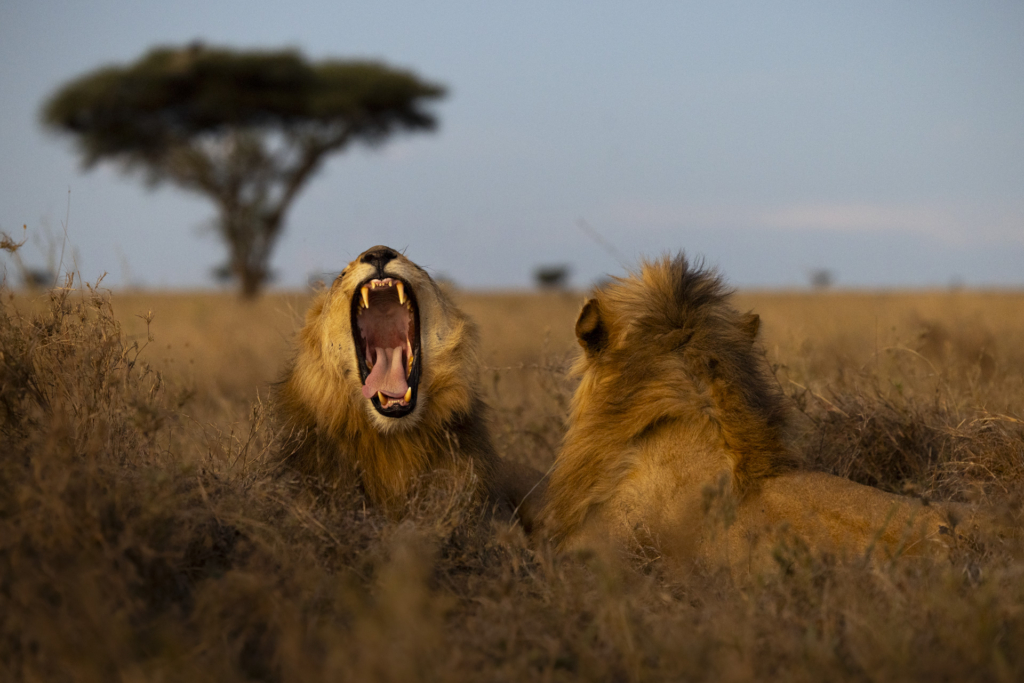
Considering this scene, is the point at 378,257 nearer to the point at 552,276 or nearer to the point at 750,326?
the point at 750,326

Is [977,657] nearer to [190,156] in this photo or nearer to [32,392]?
[32,392]

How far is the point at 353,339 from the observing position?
4527 millimetres

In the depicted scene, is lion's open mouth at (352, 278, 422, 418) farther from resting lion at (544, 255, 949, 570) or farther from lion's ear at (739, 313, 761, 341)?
lion's ear at (739, 313, 761, 341)

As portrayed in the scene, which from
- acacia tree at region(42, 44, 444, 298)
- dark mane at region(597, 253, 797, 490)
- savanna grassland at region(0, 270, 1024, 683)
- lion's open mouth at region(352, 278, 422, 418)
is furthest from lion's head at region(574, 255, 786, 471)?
acacia tree at region(42, 44, 444, 298)

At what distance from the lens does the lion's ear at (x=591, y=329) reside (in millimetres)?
3984

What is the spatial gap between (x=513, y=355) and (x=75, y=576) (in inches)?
329

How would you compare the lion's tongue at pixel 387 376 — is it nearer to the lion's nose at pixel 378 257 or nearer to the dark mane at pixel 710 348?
the lion's nose at pixel 378 257

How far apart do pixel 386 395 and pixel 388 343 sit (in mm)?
596

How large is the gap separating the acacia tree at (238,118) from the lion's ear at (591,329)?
21695 millimetres

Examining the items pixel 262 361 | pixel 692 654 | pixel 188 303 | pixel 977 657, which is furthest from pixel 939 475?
pixel 188 303

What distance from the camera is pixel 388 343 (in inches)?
198

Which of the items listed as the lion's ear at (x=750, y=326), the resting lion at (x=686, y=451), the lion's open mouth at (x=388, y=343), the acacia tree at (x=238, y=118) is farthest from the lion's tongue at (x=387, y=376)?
the acacia tree at (x=238, y=118)

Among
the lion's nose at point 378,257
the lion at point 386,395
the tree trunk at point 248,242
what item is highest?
the tree trunk at point 248,242

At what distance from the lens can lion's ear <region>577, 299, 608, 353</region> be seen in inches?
157
